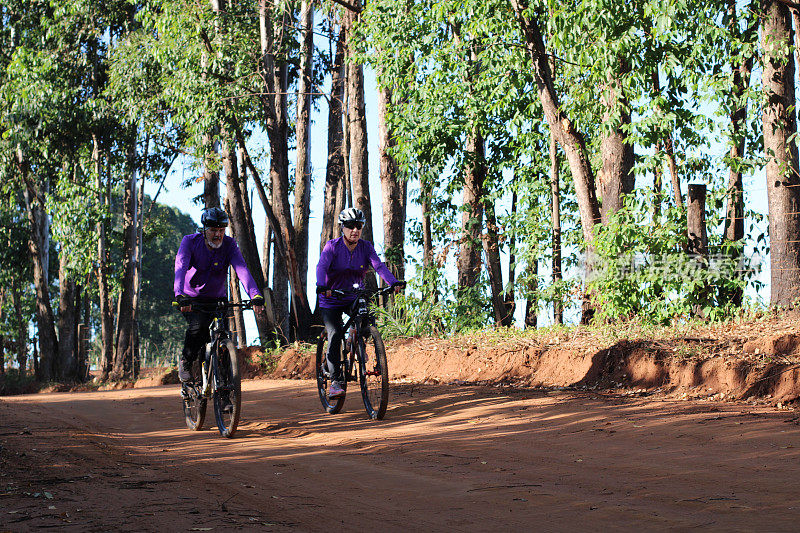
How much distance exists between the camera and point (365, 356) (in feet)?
30.5

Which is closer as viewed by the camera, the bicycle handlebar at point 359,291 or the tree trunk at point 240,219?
the bicycle handlebar at point 359,291

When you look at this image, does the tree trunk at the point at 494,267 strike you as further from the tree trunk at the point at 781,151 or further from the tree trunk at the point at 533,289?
the tree trunk at the point at 781,151

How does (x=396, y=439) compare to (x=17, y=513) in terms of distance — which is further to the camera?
(x=396, y=439)

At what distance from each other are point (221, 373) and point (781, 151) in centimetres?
936

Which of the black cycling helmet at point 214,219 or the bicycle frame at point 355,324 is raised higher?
the black cycling helmet at point 214,219

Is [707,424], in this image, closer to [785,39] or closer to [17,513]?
[17,513]

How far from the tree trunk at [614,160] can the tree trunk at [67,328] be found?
2131 centimetres

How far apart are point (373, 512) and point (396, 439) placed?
9.52 ft

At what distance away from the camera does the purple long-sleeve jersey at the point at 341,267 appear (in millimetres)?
9297

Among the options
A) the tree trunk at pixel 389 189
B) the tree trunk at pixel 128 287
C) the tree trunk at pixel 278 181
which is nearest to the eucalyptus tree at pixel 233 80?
the tree trunk at pixel 278 181

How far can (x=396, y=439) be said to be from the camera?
25.7ft

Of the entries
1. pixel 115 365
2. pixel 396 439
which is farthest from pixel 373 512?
pixel 115 365

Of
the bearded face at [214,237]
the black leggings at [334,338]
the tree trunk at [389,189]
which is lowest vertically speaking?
the black leggings at [334,338]

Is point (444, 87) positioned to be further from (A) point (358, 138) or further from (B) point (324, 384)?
(B) point (324, 384)
